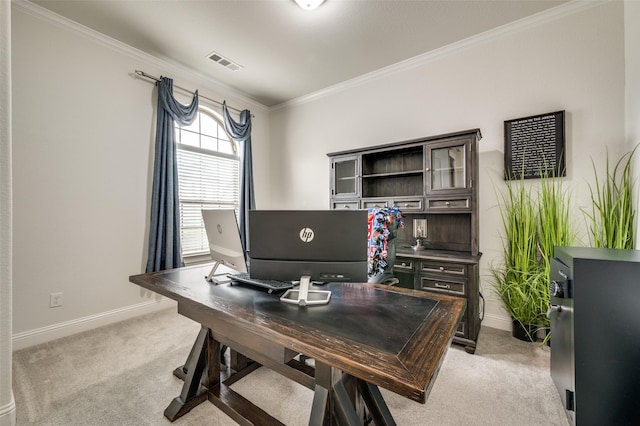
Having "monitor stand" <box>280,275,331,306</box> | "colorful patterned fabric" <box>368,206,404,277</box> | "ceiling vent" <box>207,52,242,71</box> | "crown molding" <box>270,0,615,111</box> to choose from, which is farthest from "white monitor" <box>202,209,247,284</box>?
"crown molding" <box>270,0,615,111</box>

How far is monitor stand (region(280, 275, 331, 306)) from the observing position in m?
1.25

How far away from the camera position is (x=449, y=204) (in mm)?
2580

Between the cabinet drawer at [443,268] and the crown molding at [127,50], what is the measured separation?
347cm

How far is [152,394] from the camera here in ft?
5.54

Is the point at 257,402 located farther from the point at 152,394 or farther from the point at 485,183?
the point at 485,183

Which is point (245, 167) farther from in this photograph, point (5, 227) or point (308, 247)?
point (308, 247)

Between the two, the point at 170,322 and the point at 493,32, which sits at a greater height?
the point at 493,32

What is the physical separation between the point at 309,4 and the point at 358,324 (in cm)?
249

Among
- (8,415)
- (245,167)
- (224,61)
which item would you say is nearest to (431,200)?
(245,167)

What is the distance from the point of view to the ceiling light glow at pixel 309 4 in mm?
2191

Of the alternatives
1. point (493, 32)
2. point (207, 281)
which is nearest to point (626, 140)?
point (493, 32)

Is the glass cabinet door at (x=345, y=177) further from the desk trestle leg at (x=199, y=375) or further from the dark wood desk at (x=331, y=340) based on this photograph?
the desk trestle leg at (x=199, y=375)

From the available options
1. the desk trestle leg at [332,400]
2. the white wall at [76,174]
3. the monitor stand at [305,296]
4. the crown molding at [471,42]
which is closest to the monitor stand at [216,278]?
the monitor stand at [305,296]

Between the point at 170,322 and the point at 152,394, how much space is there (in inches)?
47.7
